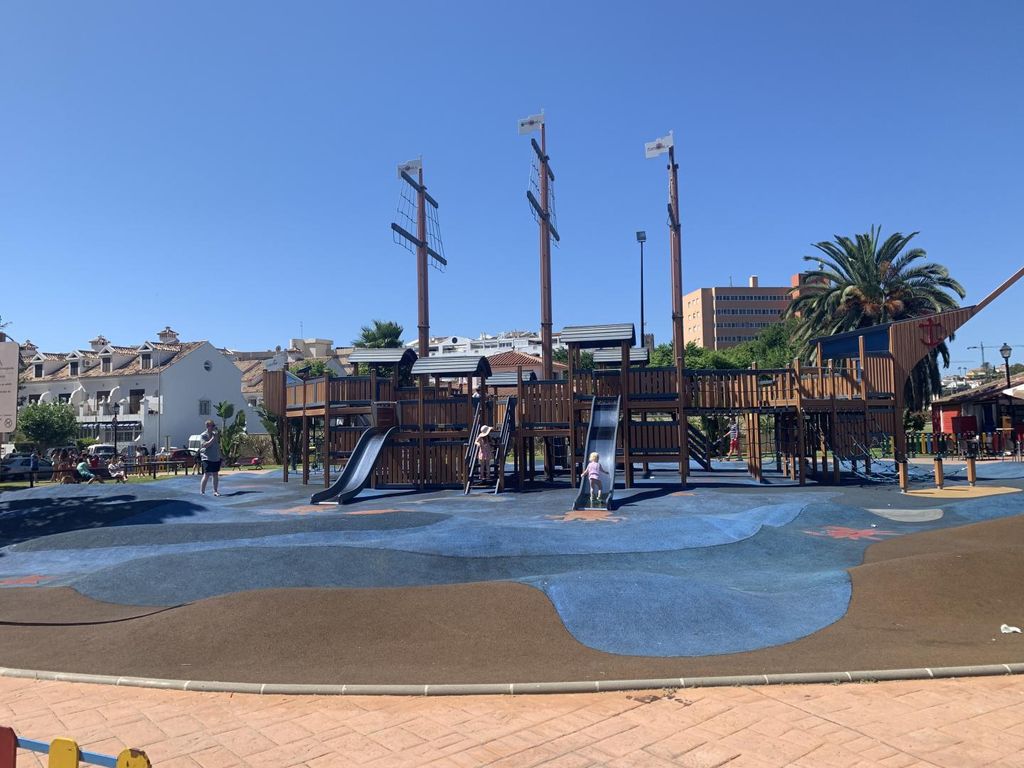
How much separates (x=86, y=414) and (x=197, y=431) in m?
9.57

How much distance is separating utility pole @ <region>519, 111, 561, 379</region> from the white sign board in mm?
22413

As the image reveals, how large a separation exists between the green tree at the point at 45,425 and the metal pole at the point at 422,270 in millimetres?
34076

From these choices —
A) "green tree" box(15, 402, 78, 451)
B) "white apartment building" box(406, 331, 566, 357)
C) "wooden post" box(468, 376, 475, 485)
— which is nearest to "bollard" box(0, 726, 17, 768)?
"wooden post" box(468, 376, 475, 485)

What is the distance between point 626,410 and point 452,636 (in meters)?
16.1

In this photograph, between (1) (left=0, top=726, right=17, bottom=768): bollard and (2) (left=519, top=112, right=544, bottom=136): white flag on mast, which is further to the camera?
(2) (left=519, top=112, right=544, bottom=136): white flag on mast

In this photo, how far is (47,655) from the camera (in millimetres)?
8141

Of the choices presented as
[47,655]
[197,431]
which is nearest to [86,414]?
[197,431]

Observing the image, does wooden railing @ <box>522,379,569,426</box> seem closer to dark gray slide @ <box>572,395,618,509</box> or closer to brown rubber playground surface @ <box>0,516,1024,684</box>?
dark gray slide @ <box>572,395,618,509</box>

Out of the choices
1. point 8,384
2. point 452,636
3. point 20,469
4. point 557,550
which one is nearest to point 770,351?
point 20,469

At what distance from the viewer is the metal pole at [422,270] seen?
3589 cm

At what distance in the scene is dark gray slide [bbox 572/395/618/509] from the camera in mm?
18481

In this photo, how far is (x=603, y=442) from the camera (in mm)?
21594

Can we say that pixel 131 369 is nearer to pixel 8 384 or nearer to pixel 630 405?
pixel 630 405

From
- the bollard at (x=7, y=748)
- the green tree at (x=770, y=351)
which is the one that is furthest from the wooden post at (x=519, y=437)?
the green tree at (x=770, y=351)
